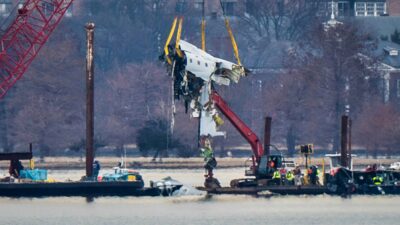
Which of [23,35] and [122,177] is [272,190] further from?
[23,35]

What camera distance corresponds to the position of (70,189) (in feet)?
404

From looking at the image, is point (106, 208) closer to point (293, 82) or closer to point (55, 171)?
point (55, 171)

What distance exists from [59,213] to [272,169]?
15611 millimetres

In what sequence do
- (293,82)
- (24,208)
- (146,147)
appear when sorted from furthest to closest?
(293,82), (146,147), (24,208)

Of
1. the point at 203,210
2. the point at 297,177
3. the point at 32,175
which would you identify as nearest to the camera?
the point at 203,210

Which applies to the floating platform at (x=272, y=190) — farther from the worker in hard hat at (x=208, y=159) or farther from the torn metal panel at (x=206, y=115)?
the torn metal panel at (x=206, y=115)

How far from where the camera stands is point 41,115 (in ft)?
629

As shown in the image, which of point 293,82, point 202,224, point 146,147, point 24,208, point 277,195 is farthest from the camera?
point 293,82

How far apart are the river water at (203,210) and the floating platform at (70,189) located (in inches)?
13.5

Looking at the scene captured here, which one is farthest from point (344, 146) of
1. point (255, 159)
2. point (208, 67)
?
point (208, 67)

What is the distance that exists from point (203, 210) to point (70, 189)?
25.8 ft

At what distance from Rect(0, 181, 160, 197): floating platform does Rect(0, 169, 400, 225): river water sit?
342 mm

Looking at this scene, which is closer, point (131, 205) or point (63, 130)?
point (131, 205)

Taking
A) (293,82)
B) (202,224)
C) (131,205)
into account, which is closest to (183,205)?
(131,205)
